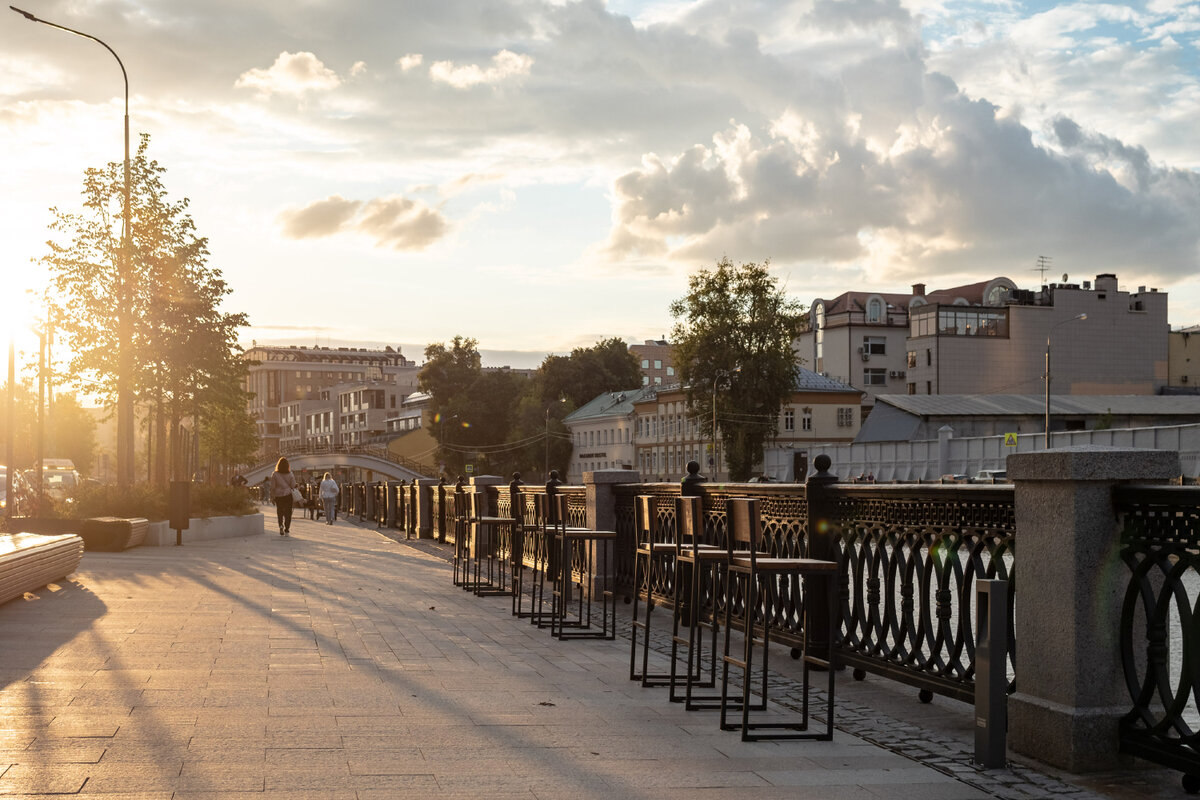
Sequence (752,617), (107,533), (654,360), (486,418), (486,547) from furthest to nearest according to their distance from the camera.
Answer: (654,360)
(486,418)
(486,547)
(107,533)
(752,617)

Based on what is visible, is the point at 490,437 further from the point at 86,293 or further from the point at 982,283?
the point at 86,293

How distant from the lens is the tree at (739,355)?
2977 inches

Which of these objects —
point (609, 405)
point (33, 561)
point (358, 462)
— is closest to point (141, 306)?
point (33, 561)

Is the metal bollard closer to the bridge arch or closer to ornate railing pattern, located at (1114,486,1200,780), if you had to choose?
ornate railing pattern, located at (1114,486,1200,780)

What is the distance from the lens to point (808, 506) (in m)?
8.89

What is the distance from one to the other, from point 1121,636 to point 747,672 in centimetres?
192

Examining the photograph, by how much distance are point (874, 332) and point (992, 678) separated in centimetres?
11502

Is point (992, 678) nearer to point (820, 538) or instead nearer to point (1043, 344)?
point (820, 538)

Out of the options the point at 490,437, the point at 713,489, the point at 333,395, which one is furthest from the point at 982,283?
the point at 713,489

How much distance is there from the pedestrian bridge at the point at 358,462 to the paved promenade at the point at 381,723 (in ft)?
278

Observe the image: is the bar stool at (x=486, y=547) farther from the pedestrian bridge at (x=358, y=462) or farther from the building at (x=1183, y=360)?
the building at (x=1183, y=360)

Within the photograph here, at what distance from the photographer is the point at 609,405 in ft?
380

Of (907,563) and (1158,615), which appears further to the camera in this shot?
(907,563)

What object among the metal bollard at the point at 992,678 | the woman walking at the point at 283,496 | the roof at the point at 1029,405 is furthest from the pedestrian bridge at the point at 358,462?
the metal bollard at the point at 992,678
